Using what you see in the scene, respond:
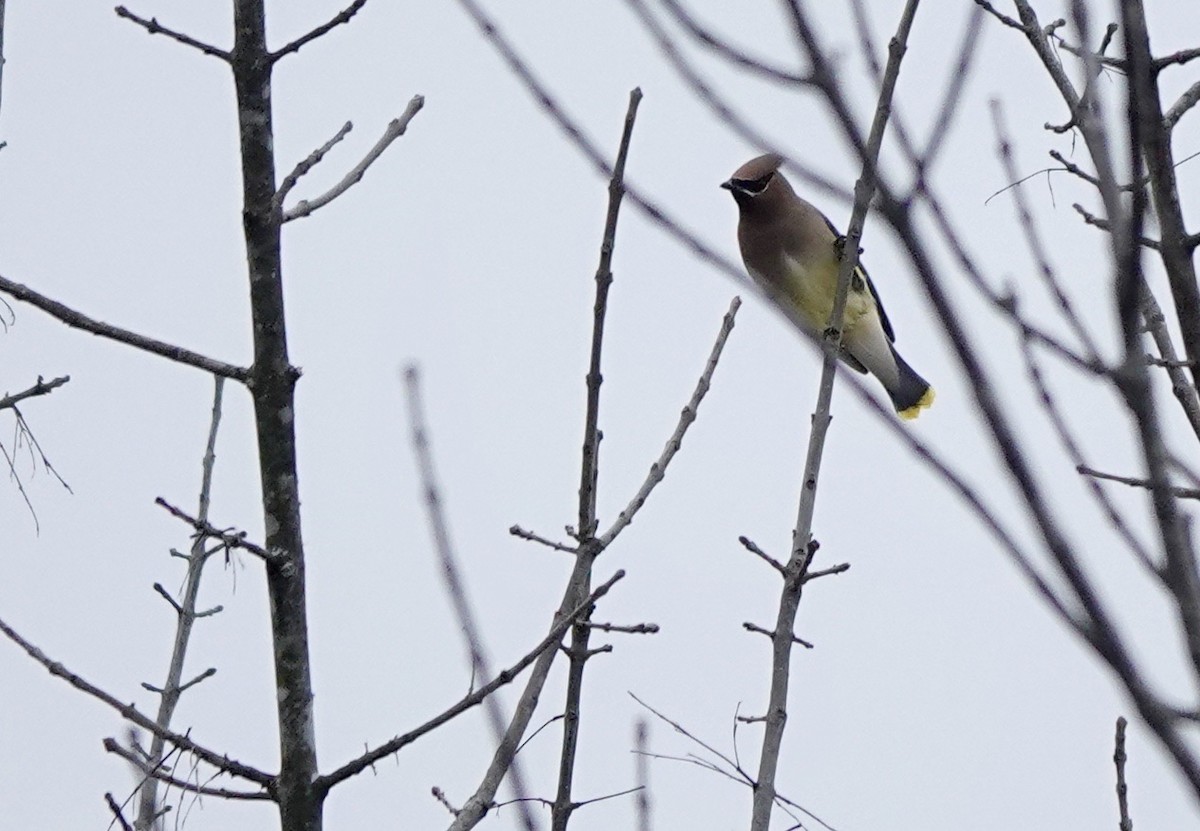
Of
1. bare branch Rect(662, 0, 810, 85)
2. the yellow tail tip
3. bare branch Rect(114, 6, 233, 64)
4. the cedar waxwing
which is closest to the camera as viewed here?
bare branch Rect(662, 0, 810, 85)

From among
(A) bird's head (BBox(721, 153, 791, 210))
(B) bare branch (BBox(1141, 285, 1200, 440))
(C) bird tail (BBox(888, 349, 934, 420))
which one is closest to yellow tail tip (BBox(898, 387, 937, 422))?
(C) bird tail (BBox(888, 349, 934, 420))

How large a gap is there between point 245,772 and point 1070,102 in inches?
61.5

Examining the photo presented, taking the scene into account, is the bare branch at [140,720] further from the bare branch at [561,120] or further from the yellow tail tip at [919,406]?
the yellow tail tip at [919,406]

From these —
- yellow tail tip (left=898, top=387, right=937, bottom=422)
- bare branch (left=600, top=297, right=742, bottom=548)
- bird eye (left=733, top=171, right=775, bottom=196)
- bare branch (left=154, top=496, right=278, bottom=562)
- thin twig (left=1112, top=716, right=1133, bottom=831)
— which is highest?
bird eye (left=733, top=171, right=775, bottom=196)

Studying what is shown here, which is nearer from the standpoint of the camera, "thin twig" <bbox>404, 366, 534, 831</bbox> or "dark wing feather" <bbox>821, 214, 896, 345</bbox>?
"thin twig" <bbox>404, 366, 534, 831</bbox>

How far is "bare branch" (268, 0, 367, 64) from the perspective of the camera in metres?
2.09

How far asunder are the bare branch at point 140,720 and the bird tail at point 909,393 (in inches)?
174

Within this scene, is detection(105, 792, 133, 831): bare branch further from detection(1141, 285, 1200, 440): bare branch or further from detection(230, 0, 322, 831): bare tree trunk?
detection(1141, 285, 1200, 440): bare branch

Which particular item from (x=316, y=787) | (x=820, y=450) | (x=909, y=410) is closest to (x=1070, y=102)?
(x=820, y=450)

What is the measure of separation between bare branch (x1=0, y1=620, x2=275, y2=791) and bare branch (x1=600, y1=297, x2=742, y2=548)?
24.9 inches

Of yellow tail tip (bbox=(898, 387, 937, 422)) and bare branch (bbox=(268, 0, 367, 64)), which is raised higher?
yellow tail tip (bbox=(898, 387, 937, 422))

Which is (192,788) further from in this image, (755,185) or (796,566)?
(755,185)

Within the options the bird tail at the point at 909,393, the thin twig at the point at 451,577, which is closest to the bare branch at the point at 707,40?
the thin twig at the point at 451,577

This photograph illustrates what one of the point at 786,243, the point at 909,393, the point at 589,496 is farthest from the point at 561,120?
the point at 909,393
